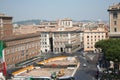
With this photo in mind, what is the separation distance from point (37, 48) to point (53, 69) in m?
32.1

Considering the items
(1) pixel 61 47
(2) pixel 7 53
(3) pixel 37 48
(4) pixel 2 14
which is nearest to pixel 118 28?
(2) pixel 7 53

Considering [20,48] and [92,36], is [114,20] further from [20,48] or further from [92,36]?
[92,36]

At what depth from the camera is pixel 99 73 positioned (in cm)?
5916

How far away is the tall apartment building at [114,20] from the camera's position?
69.6 m

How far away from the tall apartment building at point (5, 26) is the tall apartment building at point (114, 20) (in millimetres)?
27686

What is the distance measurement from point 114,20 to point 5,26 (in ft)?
104

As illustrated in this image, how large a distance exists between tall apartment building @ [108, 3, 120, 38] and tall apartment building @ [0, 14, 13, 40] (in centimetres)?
2769

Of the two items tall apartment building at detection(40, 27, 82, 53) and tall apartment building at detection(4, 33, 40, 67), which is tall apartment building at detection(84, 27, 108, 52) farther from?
tall apartment building at detection(4, 33, 40, 67)

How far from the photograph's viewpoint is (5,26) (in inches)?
3482

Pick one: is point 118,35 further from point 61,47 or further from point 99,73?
point 61,47

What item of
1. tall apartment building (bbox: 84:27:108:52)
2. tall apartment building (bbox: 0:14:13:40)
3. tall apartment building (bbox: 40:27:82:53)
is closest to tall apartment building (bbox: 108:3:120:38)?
tall apartment building (bbox: 0:14:13:40)

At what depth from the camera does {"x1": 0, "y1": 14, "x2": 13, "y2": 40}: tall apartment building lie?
280ft

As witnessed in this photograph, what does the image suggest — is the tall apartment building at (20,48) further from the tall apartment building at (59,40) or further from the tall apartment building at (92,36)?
the tall apartment building at (92,36)

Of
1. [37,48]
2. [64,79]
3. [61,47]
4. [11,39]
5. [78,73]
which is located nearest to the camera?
[64,79]
